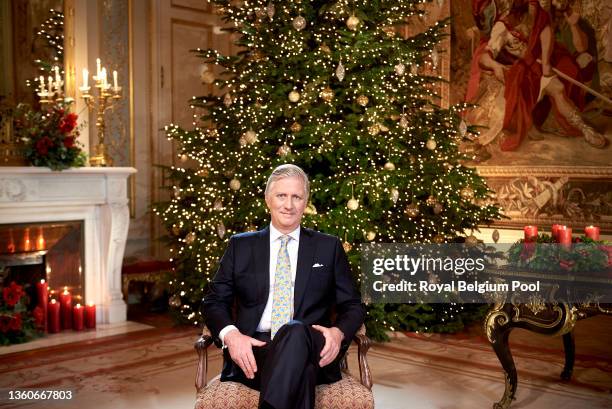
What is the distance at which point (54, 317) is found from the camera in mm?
6312

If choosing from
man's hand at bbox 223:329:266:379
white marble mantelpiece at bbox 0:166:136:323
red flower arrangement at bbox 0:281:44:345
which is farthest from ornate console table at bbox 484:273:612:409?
red flower arrangement at bbox 0:281:44:345

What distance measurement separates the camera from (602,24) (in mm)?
7715

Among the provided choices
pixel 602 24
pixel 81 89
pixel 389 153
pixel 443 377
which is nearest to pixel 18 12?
pixel 81 89

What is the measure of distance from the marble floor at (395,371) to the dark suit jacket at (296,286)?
139 cm

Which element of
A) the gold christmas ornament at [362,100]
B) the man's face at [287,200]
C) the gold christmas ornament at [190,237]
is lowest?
the gold christmas ornament at [190,237]

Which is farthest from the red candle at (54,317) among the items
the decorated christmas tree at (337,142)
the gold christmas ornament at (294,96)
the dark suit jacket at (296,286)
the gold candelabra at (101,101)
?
the dark suit jacket at (296,286)

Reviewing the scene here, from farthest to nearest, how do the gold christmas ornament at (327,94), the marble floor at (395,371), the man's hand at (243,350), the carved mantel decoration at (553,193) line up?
the carved mantel decoration at (553,193) < the gold christmas ornament at (327,94) < the marble floor at (395,371) < the man's hand at (243,350)

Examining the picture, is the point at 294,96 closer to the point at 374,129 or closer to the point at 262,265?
the point at 374,129

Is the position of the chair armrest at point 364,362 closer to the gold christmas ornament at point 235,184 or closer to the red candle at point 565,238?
the red candle at point 565,238

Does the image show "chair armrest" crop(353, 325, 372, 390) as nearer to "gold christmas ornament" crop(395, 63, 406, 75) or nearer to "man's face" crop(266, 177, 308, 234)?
"man's face" crop(266, 177, 308, 234)

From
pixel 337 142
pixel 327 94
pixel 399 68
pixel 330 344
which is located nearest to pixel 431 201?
pixel 337 142

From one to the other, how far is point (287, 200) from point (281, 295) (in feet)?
1.36

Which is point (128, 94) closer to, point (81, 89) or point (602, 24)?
point (81, 89)

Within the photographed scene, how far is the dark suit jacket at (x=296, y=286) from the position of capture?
306cm
